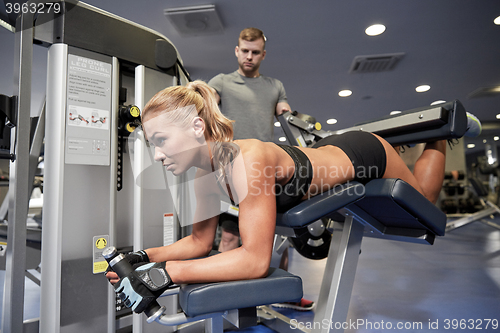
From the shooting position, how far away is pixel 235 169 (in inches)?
29.8

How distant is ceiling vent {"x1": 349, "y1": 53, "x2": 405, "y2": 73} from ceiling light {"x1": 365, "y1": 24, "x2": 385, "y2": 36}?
1.76 feet

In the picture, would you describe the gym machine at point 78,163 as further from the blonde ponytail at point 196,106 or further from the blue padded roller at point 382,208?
the blue padded roller at point 382,208

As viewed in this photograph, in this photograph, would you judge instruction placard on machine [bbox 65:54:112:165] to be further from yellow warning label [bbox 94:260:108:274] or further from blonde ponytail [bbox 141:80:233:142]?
blonde ponytail [bbox 141:80:233:142]

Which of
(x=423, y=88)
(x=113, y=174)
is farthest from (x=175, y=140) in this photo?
(x=423, y=88)

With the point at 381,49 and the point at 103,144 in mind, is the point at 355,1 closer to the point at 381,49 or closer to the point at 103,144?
the point at 381,49

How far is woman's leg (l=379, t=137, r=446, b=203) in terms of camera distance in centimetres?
114

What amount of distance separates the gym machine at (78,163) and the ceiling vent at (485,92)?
5904mm

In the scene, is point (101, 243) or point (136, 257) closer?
point (136, 257)

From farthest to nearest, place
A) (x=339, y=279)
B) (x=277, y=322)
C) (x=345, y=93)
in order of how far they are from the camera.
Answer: (x=345, y=93), (x=277, y=322), (x=339, y=279)

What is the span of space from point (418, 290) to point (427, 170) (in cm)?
133

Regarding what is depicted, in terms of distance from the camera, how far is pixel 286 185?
88 cm

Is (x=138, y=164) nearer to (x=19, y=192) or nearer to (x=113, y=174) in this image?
(x=113, y=174)

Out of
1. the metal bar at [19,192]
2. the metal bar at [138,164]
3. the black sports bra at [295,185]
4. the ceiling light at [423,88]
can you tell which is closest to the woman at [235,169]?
the black sports bra at [295,185]

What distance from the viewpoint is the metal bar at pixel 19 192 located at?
42.6 inches
